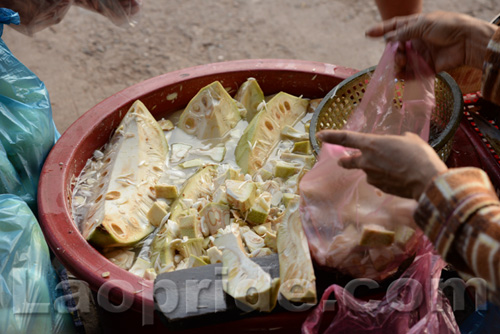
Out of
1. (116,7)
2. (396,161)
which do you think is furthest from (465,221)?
(116,7)

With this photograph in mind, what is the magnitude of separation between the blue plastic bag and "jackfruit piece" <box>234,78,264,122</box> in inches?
28.5

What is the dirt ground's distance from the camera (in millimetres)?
3424

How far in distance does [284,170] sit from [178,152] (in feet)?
1.37

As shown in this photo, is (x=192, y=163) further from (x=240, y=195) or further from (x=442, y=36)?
(x=442, y=36)

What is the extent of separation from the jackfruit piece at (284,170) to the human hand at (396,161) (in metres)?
0.61

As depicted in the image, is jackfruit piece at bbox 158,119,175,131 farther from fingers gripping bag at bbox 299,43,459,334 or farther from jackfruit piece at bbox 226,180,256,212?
fingers gripping bag at bbox 299,43,459,334

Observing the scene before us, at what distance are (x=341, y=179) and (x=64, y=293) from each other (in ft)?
3.14

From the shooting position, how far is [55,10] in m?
1.89

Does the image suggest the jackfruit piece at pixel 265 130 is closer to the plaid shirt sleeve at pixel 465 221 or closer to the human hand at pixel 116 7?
the human hand at pixel 116 7

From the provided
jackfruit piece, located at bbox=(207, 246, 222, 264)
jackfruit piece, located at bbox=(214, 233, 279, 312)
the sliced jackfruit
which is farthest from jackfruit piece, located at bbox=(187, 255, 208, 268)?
the sliced jackfruit

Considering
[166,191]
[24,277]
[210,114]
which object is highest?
[210,114]

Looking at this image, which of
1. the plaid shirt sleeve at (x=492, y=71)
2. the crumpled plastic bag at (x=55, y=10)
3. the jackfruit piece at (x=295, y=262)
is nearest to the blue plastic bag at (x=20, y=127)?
the crumpled plastic bag at (x=55, y=10)

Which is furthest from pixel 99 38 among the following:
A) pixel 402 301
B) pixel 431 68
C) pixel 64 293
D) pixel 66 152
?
pixel 402 301

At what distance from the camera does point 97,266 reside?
1.33 m
